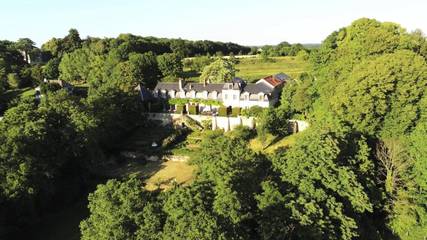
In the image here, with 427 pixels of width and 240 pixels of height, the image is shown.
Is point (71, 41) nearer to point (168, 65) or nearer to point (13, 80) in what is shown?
point (13, 80)

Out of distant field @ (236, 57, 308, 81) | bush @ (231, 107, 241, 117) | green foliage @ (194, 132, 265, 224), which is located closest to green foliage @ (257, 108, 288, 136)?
bush @ (231, 107, 241, 117)

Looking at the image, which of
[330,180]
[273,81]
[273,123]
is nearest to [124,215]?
[330,180]

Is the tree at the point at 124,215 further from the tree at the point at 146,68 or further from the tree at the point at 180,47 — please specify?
the tree at the point at 180,47

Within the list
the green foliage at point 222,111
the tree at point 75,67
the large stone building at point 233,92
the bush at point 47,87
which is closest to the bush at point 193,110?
the large stone building at point 233,92

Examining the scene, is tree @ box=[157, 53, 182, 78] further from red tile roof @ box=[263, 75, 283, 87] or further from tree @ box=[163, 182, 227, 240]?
tree @ box=[163, 182, 227, 240]

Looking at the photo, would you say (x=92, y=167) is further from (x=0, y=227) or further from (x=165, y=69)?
(x=165, y=69)

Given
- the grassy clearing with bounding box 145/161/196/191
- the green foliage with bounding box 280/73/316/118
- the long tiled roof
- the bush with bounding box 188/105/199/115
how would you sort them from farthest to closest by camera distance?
the bush with bounding box 188/105/199/115, the long tiled roof, the green foliage with bounding box 280/73/316/118, the grassy clearing with bounding box 145/161/196/191

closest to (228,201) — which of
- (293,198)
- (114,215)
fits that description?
(293,198)
